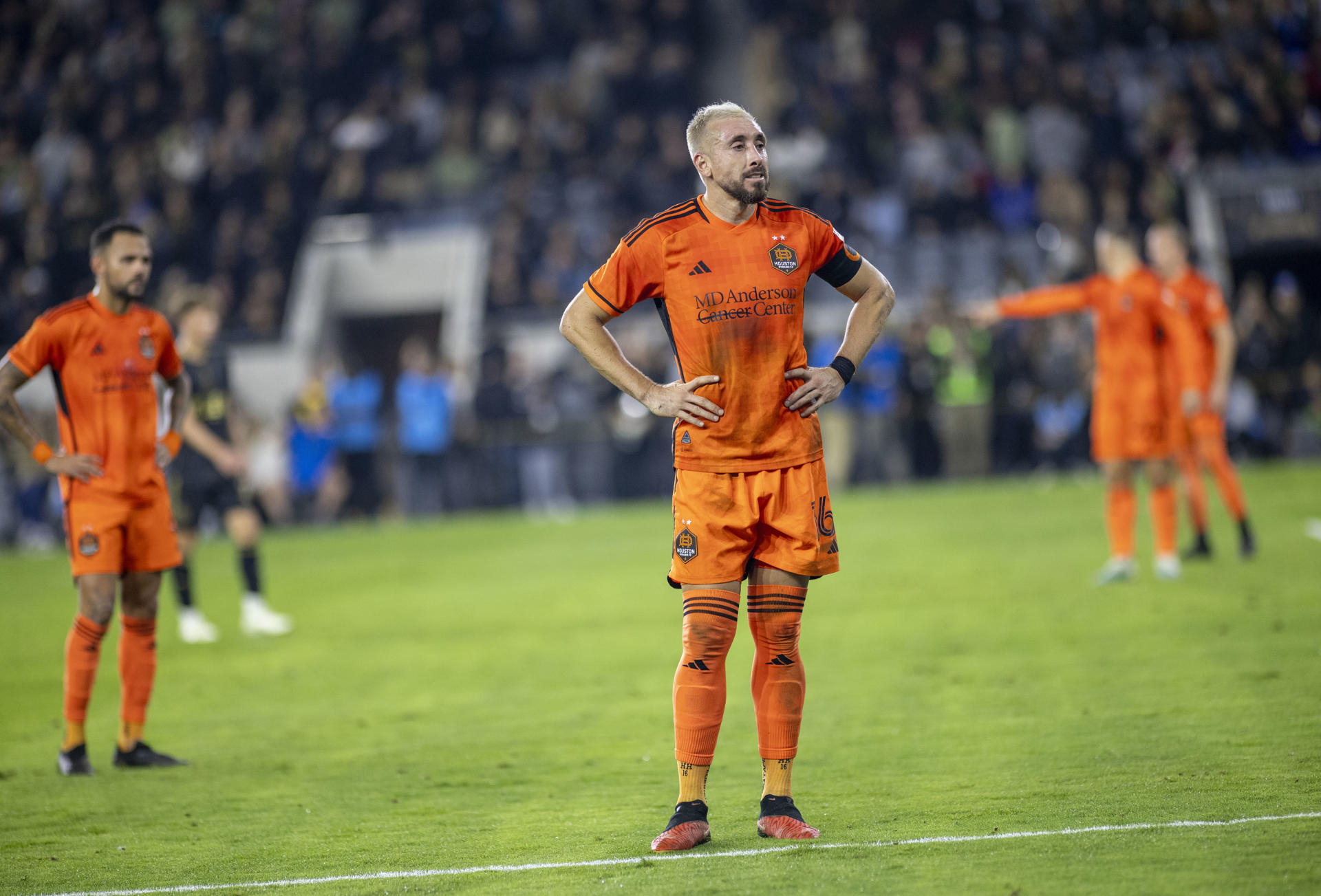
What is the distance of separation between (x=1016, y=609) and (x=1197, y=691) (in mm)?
2833

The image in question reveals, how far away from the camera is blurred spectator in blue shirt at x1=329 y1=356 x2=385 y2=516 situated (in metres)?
20.3

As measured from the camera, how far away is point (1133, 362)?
10.4 m

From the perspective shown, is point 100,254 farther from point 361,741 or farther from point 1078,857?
point 1078,857

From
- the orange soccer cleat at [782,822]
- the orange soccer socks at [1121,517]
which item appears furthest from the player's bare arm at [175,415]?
the orange soccer socks at [1121,517]

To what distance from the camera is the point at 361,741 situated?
6.98 m

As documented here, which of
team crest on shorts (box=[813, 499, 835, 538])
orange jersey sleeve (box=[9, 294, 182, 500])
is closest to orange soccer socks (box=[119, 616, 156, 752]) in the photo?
orange jersey sleeve (box=[9, 294, 182, 500])

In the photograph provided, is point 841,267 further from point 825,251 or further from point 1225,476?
point 1225,476

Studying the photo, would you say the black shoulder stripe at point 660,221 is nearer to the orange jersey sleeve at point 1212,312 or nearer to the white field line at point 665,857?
the white field line at point 665,857

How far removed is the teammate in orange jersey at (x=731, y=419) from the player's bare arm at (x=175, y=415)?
10.2 feet

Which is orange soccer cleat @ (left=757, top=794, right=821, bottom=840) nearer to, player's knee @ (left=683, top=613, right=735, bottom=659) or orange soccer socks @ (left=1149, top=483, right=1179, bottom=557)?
player's knee @ (left=683, top=613, right=735, bottom=659)

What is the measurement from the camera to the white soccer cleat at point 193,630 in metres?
10.7

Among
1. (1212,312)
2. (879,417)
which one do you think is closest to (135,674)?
(1212,312)

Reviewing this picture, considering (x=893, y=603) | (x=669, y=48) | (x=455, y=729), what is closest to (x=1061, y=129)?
(x=669, y=48)

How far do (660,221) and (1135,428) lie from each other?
6384mm
